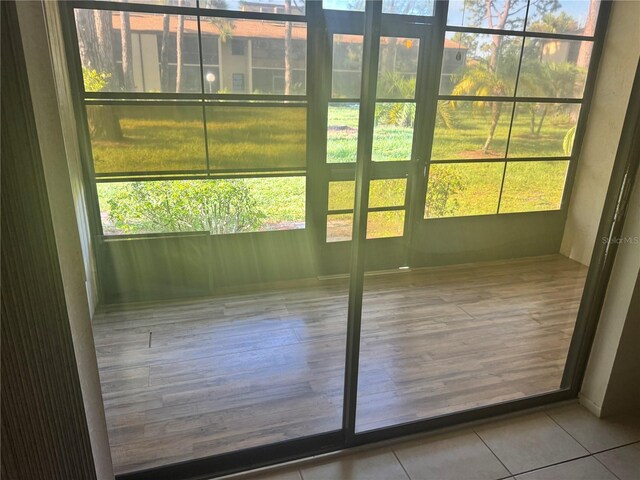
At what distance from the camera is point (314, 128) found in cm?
353

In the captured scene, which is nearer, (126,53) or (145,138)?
(126,53)

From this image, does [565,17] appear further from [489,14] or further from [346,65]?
[346,65]

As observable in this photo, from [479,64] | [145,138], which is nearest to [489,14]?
[479,64]

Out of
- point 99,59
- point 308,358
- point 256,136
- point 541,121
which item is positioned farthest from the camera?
point 541,121

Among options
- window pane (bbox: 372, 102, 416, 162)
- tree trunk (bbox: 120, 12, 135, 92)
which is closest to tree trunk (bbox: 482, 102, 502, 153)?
window pane (bbox: 372, 102, 416, 162)

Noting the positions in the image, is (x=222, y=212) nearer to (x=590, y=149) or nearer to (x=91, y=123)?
(x=91, y=123)

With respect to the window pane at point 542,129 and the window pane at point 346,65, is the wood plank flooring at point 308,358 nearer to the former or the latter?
the window pane at point 542,129

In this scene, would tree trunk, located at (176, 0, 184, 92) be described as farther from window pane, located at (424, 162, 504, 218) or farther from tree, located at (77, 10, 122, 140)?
window pane, located at (424, 162, 504, 218)

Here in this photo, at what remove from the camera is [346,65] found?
3447 millimetres

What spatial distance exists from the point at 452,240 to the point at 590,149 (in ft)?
4.91

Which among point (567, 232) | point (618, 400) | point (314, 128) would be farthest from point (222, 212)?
point (567, 232)

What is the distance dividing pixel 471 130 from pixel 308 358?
2438mm

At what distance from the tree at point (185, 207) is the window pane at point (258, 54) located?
73 cm

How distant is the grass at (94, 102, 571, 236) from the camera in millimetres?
3201
